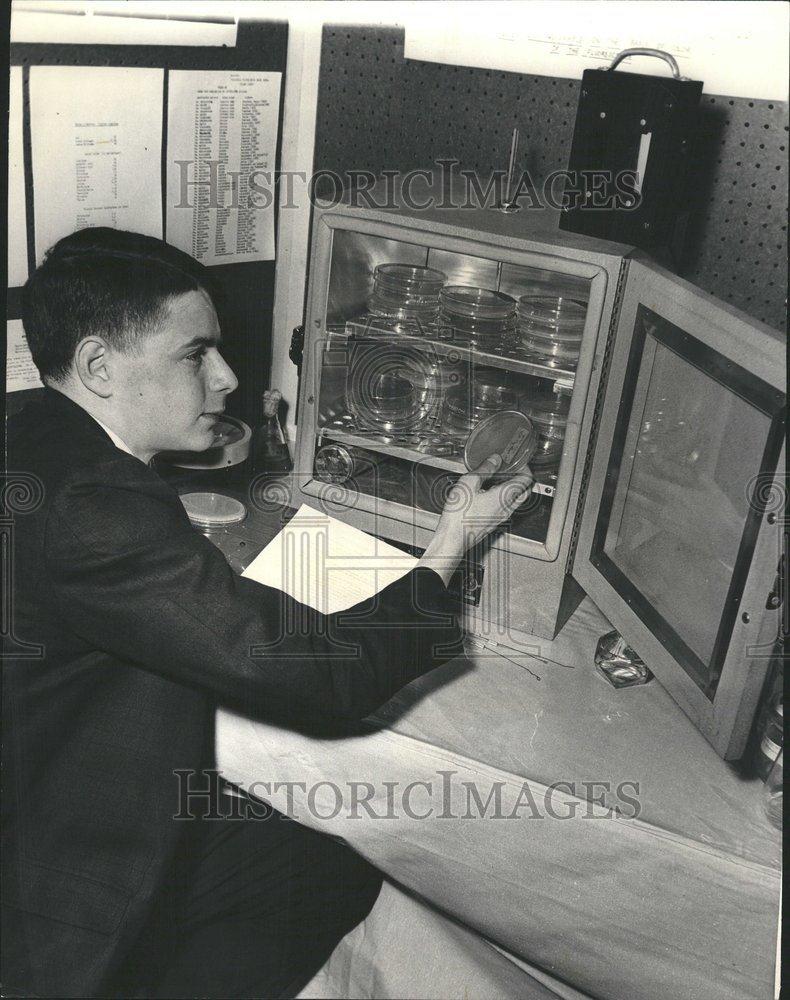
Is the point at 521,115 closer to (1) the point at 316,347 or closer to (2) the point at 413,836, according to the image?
(1) the point at 316,347

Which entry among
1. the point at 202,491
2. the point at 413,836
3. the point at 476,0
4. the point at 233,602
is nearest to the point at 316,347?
the point at 202,491

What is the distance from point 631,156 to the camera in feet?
4.33

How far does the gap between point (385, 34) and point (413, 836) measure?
54.8 inches

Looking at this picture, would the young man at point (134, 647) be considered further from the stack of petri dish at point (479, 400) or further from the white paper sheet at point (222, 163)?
the white paper sheet at point (222, 163)

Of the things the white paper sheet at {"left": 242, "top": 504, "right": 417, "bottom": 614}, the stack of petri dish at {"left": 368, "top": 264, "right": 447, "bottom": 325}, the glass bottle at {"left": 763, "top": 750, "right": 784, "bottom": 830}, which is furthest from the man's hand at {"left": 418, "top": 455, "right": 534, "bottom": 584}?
the glass bottle at {"left": 763, "top": 750, "right": 784, "bottom": 830}

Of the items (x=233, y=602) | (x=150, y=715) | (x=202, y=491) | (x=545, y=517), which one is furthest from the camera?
(x=202, y=491)

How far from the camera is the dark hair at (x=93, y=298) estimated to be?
1273mm

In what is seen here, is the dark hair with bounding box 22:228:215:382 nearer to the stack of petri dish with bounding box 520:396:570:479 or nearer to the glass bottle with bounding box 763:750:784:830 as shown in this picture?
the stack of petri dish with bounding box 520:396:570:479

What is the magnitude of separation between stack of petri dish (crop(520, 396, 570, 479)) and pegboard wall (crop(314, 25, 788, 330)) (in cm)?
32

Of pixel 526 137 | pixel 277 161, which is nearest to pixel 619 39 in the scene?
pixel 526 137

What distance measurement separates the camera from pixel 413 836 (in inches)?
50.4

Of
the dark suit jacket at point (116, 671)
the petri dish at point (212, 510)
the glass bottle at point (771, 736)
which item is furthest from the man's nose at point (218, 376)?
the glass bottle at point (771, 736)

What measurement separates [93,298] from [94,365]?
9 centimetres

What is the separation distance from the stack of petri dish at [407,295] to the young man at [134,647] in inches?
11.4
